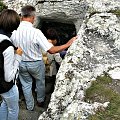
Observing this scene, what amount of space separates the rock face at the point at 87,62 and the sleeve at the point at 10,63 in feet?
1.98

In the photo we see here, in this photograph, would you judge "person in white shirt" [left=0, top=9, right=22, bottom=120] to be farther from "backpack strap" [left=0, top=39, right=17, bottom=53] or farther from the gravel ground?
the gravel ground

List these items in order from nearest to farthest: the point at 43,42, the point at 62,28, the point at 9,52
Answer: the point at 9,52 < the point at 43,42 < the point at 62,28

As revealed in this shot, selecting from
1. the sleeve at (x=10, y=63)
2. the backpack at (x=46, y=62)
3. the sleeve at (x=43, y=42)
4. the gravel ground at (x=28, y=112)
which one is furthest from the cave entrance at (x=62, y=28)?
the sleeve at (x=10, y=63)

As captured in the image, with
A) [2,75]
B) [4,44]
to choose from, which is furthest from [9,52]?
[2,75]

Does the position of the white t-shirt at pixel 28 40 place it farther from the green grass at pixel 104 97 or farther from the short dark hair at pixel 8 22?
the green grass at pixel 104 97

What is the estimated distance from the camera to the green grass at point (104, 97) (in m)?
4.47

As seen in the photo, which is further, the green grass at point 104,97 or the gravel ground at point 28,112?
the gravel ground at point 28,112

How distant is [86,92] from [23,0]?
3.95 meters

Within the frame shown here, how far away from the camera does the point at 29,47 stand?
654 cm

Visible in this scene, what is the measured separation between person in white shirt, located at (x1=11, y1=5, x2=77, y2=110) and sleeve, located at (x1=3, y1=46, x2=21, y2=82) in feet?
2.78

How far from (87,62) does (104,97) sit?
825 millimetres

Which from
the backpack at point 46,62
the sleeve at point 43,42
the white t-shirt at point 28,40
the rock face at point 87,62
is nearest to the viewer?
the rock face at point 87,62

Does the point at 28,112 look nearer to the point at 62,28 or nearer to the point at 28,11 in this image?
the point at 28,11

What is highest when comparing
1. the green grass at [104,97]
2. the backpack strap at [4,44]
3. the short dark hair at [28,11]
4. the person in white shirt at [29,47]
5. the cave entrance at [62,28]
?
the backpack strap at [4,44]
